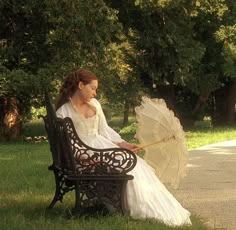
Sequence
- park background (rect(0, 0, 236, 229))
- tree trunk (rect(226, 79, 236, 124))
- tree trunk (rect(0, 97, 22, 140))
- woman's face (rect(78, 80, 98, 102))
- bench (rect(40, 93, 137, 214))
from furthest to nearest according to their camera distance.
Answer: tree trunk (rect(226, 79, 236, 124)), tree trunk (rect(0, 97, 22, 140)), park background (rect(0, 0, 236, 229)), woman's face (rect(78, 80, 98, 102)), bench (rect(40, 93, 137, 214))

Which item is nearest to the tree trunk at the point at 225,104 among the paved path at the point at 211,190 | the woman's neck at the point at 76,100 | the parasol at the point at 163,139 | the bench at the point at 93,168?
the paved path at the point at 211,190

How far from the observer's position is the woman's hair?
6.27 meters

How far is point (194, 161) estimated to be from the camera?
13.2 m

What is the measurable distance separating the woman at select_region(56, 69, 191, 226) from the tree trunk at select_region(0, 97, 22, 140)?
18435 millimetres

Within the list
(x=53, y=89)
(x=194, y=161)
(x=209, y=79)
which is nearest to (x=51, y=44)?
(x=53, y=89)

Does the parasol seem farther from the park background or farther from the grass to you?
the park background

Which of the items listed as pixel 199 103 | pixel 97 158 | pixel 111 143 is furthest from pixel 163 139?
pixel 199 103

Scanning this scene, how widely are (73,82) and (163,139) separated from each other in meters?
1.11

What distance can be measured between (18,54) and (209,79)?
12.8 m

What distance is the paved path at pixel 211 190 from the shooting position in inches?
272

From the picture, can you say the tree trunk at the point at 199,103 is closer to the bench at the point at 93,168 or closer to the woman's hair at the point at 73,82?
the woman's hair at the point at 73,82

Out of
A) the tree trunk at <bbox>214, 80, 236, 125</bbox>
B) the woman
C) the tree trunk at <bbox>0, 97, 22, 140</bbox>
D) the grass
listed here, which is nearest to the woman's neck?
the woman

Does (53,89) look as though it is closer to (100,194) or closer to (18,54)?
(18,54)

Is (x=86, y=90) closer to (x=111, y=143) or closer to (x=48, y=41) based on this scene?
(x=111, y=143)
